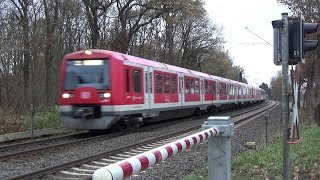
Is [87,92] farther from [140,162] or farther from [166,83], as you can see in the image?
[140,162]

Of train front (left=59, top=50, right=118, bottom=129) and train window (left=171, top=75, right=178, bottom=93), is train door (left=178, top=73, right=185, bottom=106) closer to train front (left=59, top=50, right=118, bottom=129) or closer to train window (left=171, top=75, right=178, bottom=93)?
train window (left=171, top=75, right=178, bottom=93)

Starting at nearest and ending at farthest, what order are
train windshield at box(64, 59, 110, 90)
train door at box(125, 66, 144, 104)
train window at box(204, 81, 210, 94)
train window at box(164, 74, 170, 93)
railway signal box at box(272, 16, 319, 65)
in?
railway signal box at box(272, 16, 319, 65), train windshield at box(64, 59, 110, 90), train door at box(125, 66, 144, 104), train window at box(164, 74, 170, 93), train window at box(204, 81, 210, 94)

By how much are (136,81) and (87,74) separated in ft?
6.85

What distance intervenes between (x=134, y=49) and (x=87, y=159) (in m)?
39.9

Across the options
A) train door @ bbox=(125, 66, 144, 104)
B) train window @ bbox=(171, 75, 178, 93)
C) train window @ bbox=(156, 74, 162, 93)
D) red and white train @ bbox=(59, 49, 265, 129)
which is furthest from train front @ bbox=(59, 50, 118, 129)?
train window @ bbox=(171, 75, 178, 93)

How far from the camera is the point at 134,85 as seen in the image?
1797cm

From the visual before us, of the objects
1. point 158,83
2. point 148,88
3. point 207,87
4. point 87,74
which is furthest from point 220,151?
point 207,87

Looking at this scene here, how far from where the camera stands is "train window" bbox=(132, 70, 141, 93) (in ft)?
58.9

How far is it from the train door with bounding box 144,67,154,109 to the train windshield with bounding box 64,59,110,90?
9.06 feet

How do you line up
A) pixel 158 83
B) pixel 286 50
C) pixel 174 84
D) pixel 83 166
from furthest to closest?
pixel 174 84
pixel 158 83
pixel 83 166
pixel 286 50

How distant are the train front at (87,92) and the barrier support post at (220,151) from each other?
10781mm

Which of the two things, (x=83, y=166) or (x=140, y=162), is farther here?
(x=83, y=166)

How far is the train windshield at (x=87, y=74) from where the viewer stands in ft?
55.0

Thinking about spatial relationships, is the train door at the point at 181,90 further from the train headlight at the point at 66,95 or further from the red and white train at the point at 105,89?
the train headlight at the point at 66,95
